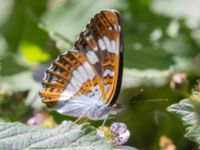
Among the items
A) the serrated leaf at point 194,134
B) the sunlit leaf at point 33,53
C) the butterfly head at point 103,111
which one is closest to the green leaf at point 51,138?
the serrated leaf at point 194,134

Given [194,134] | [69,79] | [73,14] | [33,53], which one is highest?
[73,14]

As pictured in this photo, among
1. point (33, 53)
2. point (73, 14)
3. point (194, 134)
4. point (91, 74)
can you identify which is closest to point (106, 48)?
point (91, 74)

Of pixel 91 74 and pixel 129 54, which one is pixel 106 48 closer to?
pixel 91 74

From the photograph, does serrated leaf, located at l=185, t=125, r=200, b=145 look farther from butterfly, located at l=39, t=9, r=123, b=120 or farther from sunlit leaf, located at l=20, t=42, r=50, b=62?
sunlit leaf, located at l=20, t=42, r=50, b=62

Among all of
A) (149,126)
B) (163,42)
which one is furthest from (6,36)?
(149,126)

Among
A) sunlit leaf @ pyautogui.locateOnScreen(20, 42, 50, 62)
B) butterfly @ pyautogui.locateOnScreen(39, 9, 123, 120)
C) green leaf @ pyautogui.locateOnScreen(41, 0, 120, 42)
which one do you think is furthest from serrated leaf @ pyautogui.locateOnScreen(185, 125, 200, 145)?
green leaf @ pyautogui.locateOnScreen(41, 0, 120, 42)

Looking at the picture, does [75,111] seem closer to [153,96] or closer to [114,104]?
[114,104]
